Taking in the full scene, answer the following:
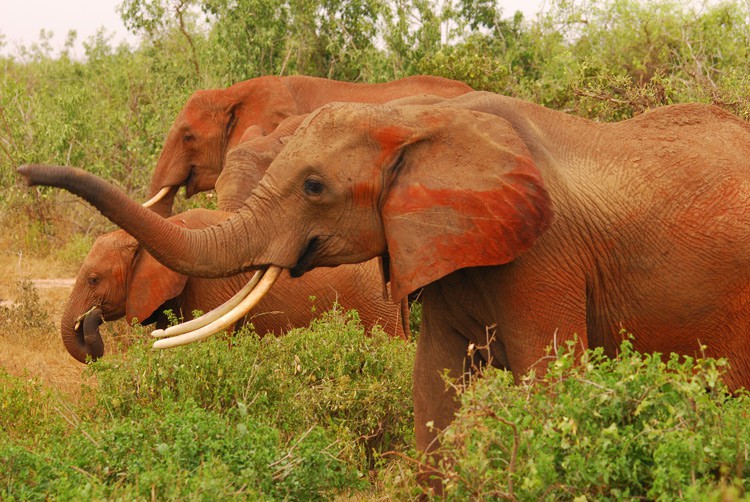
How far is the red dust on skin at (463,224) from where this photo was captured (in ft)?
14.2

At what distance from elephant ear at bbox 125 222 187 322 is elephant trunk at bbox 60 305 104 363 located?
0.73 feet

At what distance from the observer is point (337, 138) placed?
4.46m

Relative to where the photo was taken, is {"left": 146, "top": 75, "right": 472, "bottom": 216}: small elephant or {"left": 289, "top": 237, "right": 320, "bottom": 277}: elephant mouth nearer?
{"left": 289, "top": 237, "right": 320, "bottom": 277}: elephant mouth

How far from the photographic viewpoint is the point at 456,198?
438cm

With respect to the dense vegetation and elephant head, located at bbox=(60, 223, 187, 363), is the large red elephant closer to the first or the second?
elephant head, located at bbox=(60, 223, 187, 363)

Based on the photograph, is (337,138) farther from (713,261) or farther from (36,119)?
(36,119)

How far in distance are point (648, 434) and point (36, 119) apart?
10666mm

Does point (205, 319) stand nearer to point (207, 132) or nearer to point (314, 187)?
point (314, 187)

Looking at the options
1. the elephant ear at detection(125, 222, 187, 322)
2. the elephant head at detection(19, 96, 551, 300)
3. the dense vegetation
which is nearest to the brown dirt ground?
the dense vegetation

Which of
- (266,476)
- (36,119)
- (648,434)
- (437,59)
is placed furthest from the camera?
(36,119)

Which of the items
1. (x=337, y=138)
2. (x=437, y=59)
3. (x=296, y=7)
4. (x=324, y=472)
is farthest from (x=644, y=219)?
(x=296, y=7)

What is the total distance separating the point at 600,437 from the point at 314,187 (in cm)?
139

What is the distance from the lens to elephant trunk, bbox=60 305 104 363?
725cm

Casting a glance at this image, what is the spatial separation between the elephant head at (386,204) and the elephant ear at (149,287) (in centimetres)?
257
